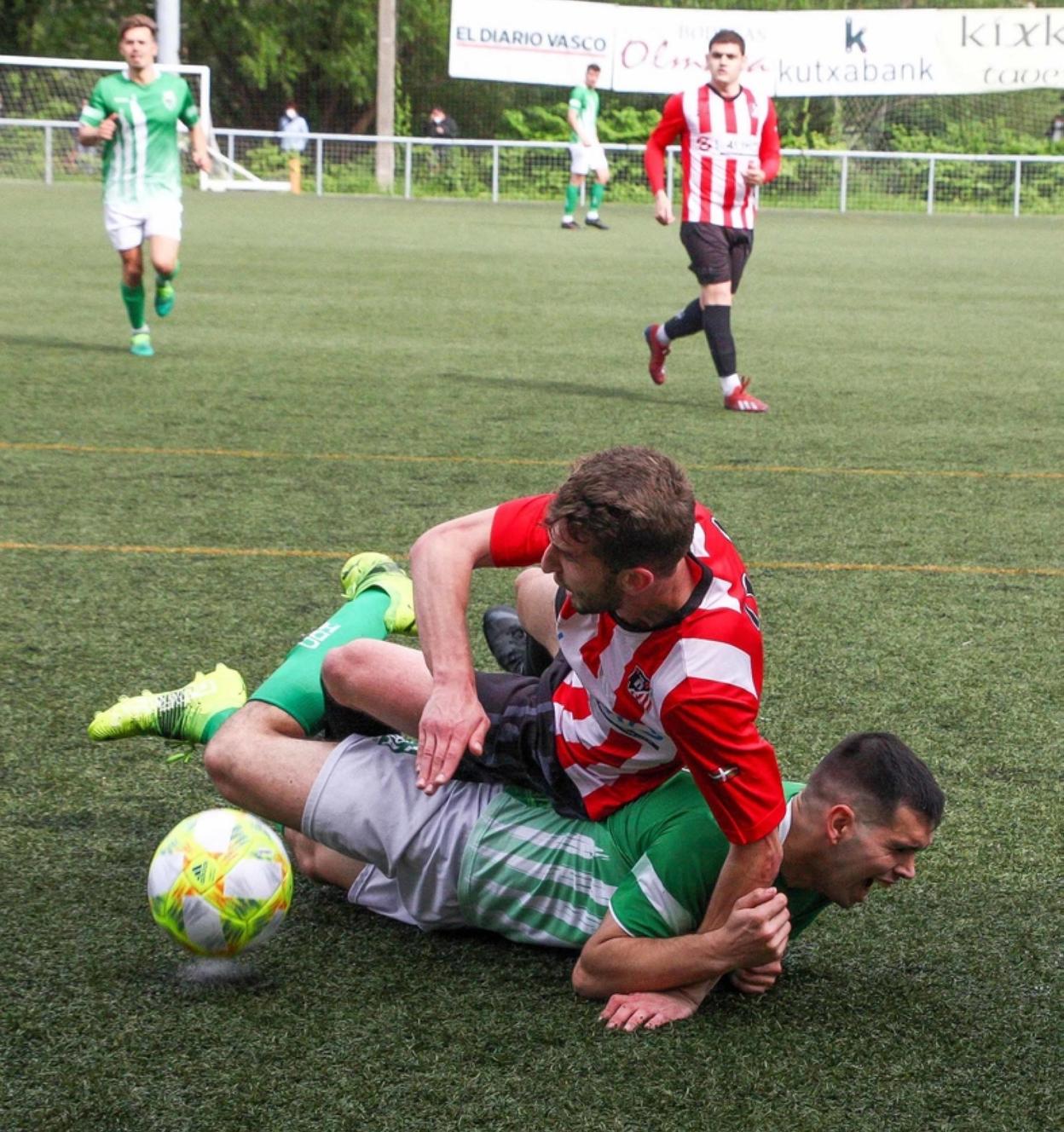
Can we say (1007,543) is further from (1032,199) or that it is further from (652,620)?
(1032,199)

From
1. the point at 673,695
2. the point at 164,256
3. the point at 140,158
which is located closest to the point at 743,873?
the point at 673,695

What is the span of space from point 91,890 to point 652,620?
1.25 meters

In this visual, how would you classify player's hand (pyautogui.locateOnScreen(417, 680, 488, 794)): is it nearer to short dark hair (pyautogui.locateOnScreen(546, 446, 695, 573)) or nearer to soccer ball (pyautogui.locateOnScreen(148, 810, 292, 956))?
soccer ball (pyautogui.locateOnScreen(148, 810, 292, 956))

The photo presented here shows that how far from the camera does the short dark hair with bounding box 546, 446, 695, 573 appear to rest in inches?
96.1

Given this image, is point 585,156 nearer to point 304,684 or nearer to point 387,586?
point 387,586

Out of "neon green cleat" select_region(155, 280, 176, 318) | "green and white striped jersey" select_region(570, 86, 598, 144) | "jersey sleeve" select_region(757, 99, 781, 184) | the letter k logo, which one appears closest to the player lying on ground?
"jersey sleeve" select_region(757, 99, 781, 184)

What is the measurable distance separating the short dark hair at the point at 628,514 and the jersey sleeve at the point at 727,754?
21 centimetres

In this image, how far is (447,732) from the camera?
2.78 metres

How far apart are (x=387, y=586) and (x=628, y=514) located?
1.36m

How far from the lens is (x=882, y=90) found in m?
30.8

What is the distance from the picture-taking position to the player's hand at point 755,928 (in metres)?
2.54

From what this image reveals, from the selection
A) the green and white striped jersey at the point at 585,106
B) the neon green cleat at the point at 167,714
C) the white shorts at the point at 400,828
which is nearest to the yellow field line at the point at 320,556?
the neon green cleat at the point at 167,714

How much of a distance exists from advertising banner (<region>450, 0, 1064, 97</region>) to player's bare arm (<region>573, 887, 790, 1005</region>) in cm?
2935

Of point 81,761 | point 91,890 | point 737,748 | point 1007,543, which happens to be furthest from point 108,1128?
point 1007,543
